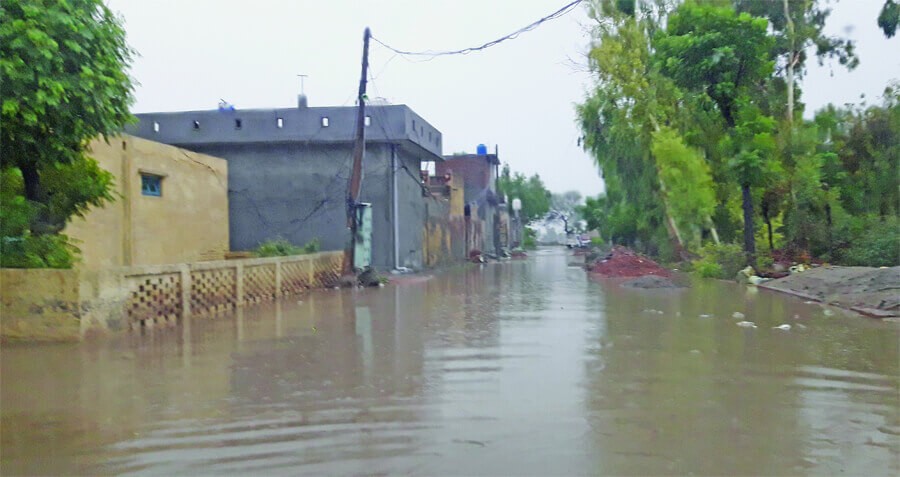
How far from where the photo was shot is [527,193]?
89000 millimetres

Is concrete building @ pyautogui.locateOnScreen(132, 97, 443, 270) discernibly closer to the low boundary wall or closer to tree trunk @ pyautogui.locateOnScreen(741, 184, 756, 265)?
the low boundary wall

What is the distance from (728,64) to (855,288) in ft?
31.2

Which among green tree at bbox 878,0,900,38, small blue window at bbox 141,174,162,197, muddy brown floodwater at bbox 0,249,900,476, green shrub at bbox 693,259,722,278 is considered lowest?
muddy brown floodwater at bbox 0,249,900,476

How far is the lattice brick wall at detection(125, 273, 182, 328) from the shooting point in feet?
38.8

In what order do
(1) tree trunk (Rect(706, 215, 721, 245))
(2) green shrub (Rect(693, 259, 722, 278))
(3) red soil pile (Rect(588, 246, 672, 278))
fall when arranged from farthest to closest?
(1) tree trunk (Rect(706, 215, 721, 245)), (3) red soil pile (Rect(588, 246, 672, 278)), (2) green shrub (Rect(693, 259, 722, 278))

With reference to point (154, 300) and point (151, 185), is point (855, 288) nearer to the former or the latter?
point (154, 300)

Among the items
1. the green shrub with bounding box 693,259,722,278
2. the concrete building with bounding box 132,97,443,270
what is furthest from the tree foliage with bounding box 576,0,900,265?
the concrete building with bounding box 132,97,443,270

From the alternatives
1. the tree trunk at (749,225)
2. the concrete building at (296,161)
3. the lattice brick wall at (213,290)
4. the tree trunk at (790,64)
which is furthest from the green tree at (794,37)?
the lattice brick wall at (213,290)

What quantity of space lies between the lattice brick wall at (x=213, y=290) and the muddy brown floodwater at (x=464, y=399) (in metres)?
1.60

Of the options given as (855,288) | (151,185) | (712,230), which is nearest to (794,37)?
(712,230)

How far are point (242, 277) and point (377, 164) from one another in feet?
40.5

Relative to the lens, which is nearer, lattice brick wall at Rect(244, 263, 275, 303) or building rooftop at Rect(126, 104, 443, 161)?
lattice brick wall at Rect(244, 263, 275, 303)

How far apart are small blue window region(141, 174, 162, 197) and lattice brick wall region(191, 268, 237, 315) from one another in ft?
18.3

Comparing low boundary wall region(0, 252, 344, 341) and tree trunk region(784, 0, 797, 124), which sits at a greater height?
tree trunk region(784, 0, 797, 124)
